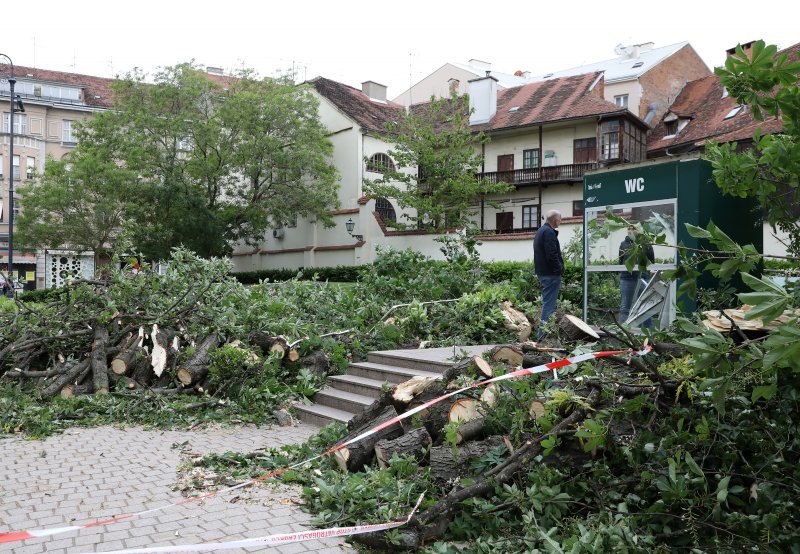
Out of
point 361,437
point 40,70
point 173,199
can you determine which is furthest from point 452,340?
point 40,70

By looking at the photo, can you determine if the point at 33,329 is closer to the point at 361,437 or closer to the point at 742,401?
the point at 361,437

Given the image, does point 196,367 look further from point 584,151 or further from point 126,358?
point 584,151

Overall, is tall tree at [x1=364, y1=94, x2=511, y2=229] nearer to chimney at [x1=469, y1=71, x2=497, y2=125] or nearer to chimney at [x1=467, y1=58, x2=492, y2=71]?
chimney at [x1=469, y1=71, x2=497, y2=125]

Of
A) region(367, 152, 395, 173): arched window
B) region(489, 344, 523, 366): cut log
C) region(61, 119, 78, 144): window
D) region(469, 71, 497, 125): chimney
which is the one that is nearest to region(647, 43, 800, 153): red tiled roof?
region(469, 71, 497, 125): chimney

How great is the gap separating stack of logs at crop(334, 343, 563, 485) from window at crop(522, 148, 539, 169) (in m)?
38.1

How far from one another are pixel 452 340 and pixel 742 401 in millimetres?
6373

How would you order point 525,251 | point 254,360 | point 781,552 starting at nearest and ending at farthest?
point 781,552 < point 254,360 < point 525,251

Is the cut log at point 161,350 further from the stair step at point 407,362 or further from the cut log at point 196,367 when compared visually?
the stair step at point 407,362

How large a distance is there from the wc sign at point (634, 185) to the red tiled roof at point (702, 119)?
87.4 ft

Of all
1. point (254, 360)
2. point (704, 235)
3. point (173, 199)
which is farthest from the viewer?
point (173, 199)

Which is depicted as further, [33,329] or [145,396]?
[33,329]

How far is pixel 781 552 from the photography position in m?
3.64

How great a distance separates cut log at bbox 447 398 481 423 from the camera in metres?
5.79

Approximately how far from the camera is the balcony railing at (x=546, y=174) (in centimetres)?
4081
